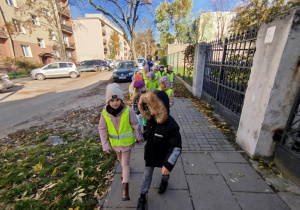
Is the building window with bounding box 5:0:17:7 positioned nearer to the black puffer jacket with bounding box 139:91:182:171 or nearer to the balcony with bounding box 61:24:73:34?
the balcony with bounding box 61:24:73:34

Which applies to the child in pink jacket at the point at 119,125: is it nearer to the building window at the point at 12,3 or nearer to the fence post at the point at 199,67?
the fence post at the point at 199,67

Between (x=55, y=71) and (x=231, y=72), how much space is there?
16.7m

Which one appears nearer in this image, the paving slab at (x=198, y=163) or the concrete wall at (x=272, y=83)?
the concrete wall at (x=272, y=83)

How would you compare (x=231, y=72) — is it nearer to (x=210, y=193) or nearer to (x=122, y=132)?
(x=210, y=193)

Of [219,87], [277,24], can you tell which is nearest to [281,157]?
[277,24]

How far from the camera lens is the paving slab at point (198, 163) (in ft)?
8.55

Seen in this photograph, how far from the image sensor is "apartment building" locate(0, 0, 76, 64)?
18.9 metres

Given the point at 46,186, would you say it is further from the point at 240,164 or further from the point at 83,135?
the point at 240,164

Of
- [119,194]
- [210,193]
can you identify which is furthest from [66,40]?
[210,193]

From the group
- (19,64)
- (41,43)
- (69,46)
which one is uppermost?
(69,46)

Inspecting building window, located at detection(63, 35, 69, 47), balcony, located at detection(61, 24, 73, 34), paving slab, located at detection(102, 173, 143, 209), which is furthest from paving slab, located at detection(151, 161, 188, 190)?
building window, located at detection(63, 35, 69, 47)

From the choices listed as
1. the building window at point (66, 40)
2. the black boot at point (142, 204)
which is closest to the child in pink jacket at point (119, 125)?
the black boot at point (142, 204)

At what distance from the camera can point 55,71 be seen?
15.3 meters

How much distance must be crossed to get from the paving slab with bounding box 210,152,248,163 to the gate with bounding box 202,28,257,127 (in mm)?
1205
